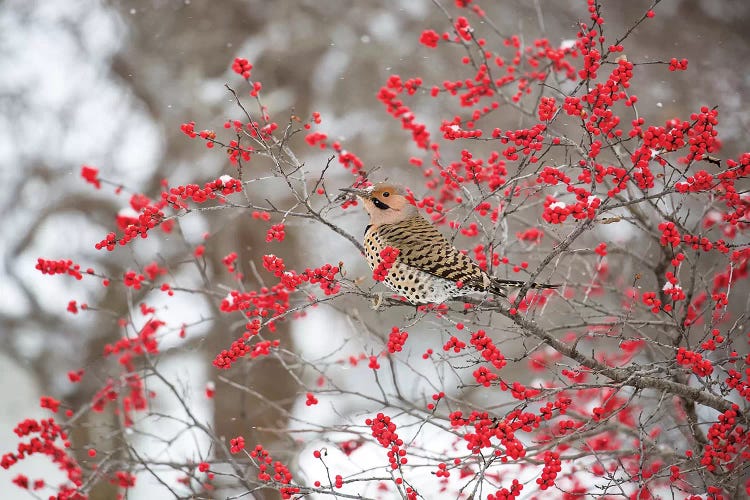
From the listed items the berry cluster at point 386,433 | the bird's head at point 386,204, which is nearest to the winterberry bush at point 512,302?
the berry cluster at point 386,433

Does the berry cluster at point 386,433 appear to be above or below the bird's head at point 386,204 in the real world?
below

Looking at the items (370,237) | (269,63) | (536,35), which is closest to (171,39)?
(269,63)

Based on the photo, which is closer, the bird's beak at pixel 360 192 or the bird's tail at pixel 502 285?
the bird's tail at pixel 502 285

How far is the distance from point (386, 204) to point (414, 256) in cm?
35

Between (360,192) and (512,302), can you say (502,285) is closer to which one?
(512,302)

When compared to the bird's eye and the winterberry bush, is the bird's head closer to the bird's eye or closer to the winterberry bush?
the bird's eye

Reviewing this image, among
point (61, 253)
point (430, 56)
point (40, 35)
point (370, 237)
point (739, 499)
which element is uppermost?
point (430, 56)

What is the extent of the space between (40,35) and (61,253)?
225 centimetres

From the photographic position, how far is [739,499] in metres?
2.90

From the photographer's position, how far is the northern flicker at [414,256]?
9.61 ft

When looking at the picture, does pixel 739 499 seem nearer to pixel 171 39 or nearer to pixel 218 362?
pixel 218 362

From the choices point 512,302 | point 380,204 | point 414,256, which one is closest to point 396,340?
point 512,302

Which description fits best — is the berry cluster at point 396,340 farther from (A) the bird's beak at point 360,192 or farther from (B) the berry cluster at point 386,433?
(A) the bird's beak at point 360,192

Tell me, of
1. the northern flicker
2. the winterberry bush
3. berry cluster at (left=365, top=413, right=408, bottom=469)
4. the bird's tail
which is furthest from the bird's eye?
berry cluster at (left=365, top=413, right=408, bottom=469)
